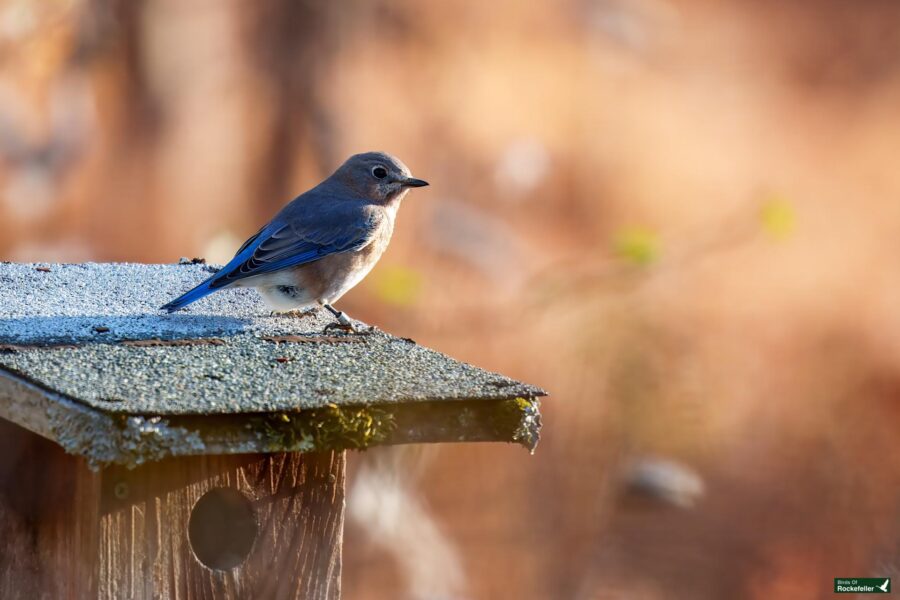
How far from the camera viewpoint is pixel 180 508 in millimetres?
3154

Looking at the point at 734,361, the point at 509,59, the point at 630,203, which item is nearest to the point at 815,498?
the point at 734,361

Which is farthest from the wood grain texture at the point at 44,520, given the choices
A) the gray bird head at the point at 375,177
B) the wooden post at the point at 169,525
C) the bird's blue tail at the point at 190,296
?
the gray bird head at the point at 375,177

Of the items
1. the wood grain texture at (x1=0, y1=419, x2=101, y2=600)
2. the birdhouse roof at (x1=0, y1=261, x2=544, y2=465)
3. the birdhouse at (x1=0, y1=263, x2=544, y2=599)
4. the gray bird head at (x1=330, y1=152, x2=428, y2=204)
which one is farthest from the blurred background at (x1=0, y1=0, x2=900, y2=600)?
the wood grain texture at (x1=0, y1=419, x2=101, y2=600)

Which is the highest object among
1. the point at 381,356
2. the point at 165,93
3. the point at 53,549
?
the point at 165,93

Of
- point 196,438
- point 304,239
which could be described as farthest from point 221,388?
point 304,239

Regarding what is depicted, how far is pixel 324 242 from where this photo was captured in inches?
192

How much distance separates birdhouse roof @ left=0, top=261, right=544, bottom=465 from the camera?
2838mm

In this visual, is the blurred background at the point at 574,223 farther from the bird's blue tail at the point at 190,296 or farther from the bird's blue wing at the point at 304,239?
the bird's blue tail at the point at 190,296

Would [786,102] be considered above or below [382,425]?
above

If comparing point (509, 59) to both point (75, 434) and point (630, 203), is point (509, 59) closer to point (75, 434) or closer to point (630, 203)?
point (630, 203)

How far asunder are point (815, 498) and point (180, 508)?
6736 millimetres

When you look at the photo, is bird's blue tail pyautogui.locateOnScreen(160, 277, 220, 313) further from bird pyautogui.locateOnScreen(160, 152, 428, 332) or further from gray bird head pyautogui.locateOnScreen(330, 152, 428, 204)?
gray bird head pyautogui.locateOnScreen(330, 152, 428, 204)

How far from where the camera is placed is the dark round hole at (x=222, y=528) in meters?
3.32

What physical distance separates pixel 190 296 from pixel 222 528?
2.55 feet
